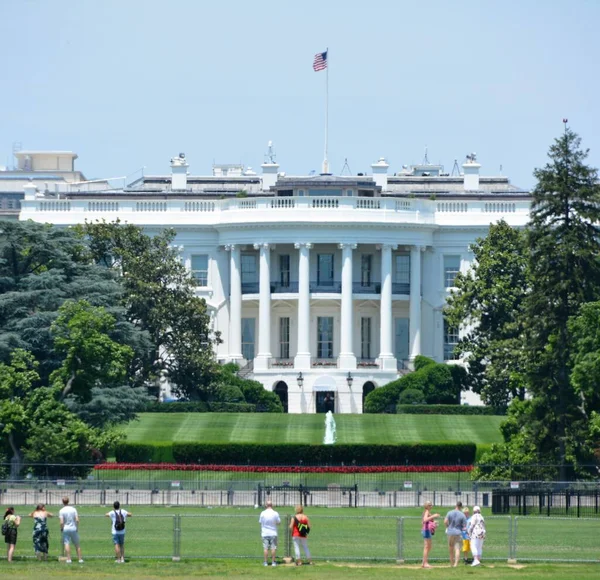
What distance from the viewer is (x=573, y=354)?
83.3 metres

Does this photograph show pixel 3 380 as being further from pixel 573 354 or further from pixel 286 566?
pixel 286 566

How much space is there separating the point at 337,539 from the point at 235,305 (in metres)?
65.6

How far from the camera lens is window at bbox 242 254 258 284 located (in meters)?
129

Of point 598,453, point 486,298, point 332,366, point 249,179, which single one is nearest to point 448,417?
point 486,298

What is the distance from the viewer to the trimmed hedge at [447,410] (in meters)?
112

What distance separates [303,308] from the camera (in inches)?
4916

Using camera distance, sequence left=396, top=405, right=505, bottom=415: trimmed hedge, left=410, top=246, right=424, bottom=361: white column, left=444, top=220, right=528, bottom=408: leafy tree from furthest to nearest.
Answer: left=410, top=246, right=424, bottom=361: white column < left=396, top=405, right=505, bottom=415: trimmed hedge < left=444, top=220, right=528, bottom=408: leafy tree

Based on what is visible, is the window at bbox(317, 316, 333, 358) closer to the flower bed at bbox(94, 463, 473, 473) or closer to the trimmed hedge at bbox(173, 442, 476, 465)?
the trimmed hedge at bbox(173, 442, 476, 465)

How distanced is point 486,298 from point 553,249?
26146mm

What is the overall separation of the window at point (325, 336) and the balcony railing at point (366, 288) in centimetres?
220

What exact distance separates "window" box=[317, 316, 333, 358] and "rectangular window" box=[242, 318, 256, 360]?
12.9 ft

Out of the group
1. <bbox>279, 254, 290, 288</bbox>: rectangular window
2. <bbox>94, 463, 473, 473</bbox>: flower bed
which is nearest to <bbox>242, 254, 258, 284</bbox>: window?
<bbox>279, 254, 290, 288</bbox>: rectangular window

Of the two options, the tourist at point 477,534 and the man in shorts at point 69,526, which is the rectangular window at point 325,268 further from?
the man in shorts at point 69,526

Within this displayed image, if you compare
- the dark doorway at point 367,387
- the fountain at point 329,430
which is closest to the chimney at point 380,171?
the dark doorway at point 367,387
